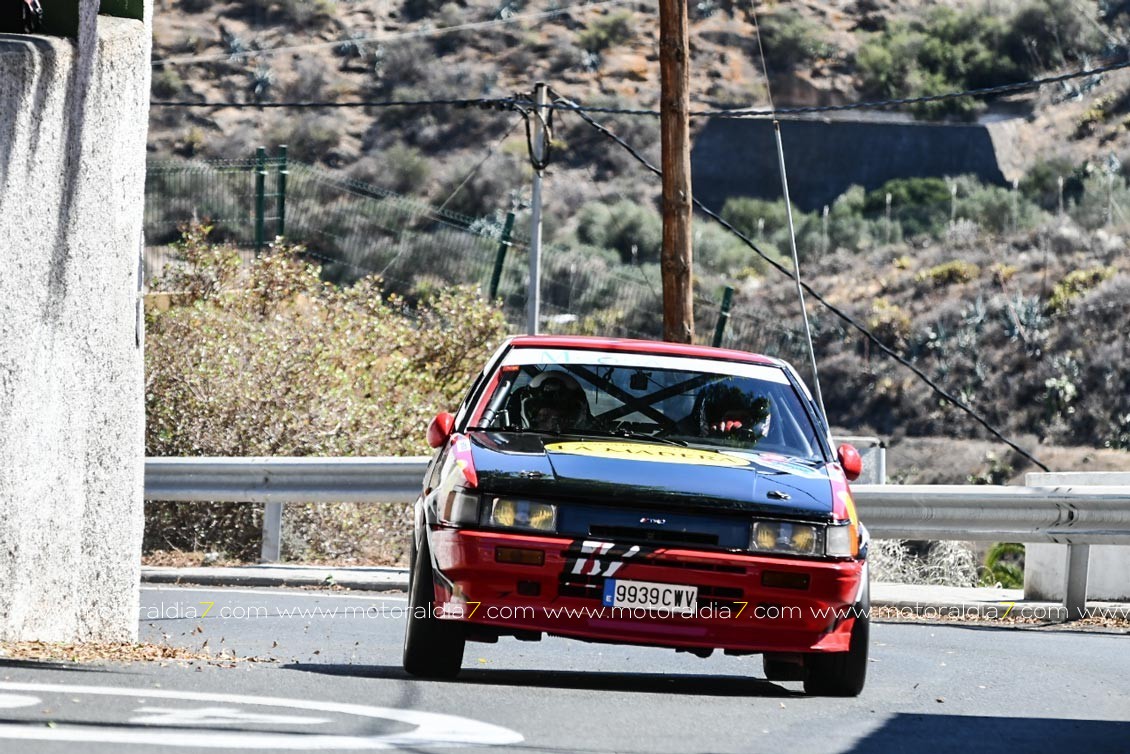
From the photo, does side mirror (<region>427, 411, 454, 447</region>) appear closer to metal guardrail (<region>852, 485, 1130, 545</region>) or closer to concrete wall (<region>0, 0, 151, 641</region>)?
concrete wall (<region>0, 0, 151, 641</region>)

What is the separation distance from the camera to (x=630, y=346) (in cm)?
959

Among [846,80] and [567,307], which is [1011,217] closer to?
[846,80]

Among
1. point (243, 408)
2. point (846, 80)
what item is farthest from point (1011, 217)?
point (243, 408)

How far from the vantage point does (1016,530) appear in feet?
44.0

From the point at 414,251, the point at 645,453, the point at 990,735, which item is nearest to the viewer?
the point at 990,735

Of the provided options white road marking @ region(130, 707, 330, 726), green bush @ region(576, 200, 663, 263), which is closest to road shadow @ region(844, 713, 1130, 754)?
white road marking @ region(130, 707, 330, 726)

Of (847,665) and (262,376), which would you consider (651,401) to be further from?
(262,376)

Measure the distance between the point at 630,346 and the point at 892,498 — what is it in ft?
15.8

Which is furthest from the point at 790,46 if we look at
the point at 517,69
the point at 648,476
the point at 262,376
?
the point at 648,476

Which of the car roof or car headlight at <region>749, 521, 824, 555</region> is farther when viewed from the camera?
the car roof

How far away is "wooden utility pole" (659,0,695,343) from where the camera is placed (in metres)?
17.7

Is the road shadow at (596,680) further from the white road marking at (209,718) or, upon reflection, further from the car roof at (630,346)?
the car roof at (630,346)

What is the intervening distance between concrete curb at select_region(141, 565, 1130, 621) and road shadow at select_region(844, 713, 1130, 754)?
5.65 metres

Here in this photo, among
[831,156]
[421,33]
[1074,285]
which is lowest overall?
[1074,285]
